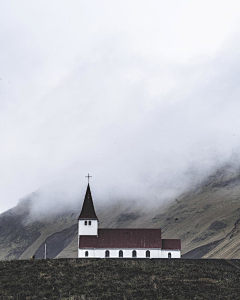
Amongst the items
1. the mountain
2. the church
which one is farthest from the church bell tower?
the mountain

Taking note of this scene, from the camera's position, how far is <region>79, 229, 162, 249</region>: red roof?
70562mm

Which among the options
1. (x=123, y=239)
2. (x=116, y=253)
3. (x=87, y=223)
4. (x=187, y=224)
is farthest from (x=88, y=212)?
(x=187, y=224)

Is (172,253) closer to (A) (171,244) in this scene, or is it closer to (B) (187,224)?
(A) (171,244)

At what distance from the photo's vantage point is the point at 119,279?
47.0m

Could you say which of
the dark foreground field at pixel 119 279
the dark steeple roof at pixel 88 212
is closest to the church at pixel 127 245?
the dark steeple roof at pixel 88 212

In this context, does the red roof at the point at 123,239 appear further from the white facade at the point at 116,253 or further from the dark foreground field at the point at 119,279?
the dark foreground field at the point at 119,279

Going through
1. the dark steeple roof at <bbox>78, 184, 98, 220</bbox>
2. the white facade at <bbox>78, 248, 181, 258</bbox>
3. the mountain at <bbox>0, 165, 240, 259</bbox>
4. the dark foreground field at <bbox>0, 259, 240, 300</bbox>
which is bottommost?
the dark foreground field at <bbox>0, 259, 240, 300</bbox>

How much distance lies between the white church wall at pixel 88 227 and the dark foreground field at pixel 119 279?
19697 millimetres

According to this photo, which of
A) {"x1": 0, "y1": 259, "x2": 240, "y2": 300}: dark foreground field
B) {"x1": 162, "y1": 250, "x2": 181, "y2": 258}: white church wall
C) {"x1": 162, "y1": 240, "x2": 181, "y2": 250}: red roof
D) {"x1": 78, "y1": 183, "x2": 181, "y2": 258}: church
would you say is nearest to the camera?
{"x1": 0, "y1": 259, "x2": 240, "y2": 300}: dark foreground field

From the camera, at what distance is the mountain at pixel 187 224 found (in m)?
125

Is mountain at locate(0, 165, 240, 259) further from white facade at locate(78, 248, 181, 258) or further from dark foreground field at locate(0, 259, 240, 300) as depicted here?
dark foreground field at locate(0, 259, 240, 300)

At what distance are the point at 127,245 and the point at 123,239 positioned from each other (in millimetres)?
1196

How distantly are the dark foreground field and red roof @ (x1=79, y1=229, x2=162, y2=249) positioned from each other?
16.1m

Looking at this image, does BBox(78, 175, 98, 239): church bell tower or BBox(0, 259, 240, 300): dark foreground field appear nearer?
BBox(0, 259, 240, 300): dark foreground field
